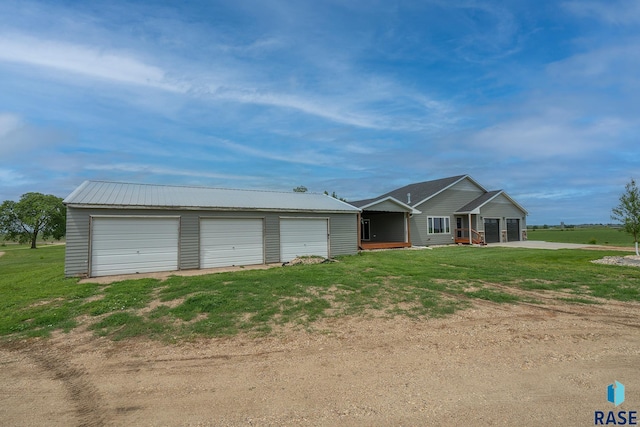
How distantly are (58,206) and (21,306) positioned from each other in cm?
4443

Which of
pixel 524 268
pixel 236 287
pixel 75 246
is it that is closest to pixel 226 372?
pixel 236 287

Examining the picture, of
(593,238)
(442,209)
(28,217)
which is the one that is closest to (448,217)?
(442,209)

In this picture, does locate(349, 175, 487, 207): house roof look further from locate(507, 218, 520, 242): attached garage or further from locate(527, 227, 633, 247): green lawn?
locate(527, 227, 633, 247): green lawn

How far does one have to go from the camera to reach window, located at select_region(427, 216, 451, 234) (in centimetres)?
2630

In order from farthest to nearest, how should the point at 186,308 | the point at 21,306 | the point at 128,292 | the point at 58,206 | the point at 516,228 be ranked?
the point at 58,206 → the point at 516,228 → the point at 128,292 → the point at 21,306 → the point at 186,308

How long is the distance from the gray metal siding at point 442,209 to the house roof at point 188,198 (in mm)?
9008

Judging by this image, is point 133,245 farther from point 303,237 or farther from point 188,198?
point 303,237

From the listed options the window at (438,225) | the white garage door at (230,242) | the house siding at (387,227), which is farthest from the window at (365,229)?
the white garage door at (230,242)

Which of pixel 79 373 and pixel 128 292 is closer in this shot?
pixel 79 373

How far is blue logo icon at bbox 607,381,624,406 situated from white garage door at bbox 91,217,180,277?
42.6 feet

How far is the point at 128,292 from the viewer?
857 cm

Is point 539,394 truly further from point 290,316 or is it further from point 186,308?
point 186,308

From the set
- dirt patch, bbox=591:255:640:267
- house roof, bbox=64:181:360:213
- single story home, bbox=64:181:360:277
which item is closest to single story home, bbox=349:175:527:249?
house roof, bbox=64:181:360:213

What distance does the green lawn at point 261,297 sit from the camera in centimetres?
600
